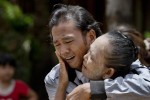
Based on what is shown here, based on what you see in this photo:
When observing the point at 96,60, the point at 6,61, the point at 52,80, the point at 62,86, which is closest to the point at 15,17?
the point at 6,61

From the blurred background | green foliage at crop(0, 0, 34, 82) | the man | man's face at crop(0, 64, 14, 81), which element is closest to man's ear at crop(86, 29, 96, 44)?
the man

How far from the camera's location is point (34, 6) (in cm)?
1130

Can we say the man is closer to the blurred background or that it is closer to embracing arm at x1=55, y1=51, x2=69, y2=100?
embracing arm at x1=55, y1=51, x2=69, y2=100

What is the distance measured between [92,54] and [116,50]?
0.13 meters

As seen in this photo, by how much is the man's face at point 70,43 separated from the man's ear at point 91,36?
2cm

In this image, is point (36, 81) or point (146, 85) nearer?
point (146, 85)

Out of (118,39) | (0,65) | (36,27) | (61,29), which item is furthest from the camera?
(36,27)

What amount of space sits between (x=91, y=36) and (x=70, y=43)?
15 centimetres

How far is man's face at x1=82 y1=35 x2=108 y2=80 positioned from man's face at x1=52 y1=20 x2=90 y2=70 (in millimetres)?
138

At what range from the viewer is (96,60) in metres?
2.52

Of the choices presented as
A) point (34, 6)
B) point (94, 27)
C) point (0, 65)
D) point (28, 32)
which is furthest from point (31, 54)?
point (94, 27)

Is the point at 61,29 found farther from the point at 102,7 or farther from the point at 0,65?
the point at 102,7

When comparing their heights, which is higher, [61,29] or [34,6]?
[61,29]

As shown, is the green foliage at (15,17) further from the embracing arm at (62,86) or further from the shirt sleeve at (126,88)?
the shirt sleeve at (126,88)
